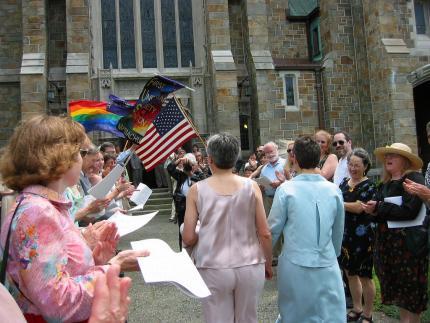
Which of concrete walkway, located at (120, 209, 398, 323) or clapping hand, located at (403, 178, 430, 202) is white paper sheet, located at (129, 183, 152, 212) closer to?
concrete walkway, located at (120, 209, 398, 323)

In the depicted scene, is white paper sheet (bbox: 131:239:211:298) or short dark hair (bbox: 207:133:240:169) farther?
short dark hair (bbox: 207:133:240:169)

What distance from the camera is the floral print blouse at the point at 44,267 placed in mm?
1548

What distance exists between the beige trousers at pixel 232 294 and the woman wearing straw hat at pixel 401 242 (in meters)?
1.53

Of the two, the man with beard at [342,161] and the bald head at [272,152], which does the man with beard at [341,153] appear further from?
the bald head at [272,152]

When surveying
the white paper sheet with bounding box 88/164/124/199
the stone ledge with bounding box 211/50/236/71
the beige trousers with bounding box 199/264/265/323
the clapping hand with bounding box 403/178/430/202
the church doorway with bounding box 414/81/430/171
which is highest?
the stone ledge with bounding box 211/50/236/71

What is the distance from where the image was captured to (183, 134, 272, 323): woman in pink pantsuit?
317 centimetres

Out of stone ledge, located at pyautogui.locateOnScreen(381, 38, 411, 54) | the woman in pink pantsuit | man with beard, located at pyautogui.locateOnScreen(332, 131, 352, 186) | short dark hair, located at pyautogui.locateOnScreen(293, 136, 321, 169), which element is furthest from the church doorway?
the woman in pink pantsuit

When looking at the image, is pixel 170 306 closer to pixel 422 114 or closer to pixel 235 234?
pixel 235 234

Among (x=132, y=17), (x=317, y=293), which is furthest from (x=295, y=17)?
(x=317, y=293)

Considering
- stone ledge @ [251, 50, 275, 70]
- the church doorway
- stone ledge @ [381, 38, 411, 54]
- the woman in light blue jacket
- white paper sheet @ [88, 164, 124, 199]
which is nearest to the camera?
the woman in light blue jacket

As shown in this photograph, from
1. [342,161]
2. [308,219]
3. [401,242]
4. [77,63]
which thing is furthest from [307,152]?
[77,63]

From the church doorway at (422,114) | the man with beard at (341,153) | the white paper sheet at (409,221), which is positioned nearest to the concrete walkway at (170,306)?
the white paper sheet at (409,221)

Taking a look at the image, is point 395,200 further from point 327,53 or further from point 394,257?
point 327,53

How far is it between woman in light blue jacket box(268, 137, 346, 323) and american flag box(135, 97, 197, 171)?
2.98 m
